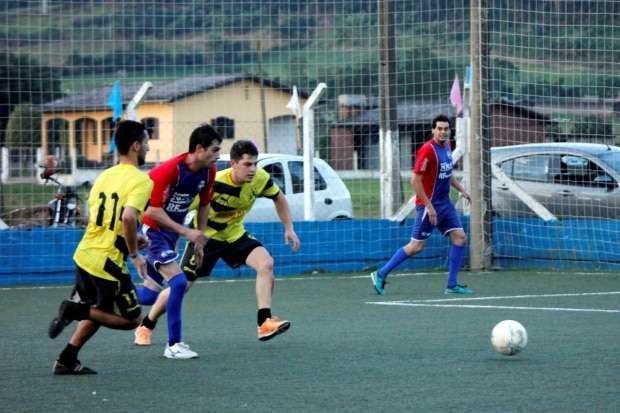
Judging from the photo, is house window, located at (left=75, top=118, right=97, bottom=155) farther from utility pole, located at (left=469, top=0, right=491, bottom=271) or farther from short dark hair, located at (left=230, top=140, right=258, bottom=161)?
short dark hair, located at (left=230, top=140, right=258, bottom=161)

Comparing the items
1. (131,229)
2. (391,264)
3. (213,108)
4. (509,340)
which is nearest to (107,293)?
(131,229)

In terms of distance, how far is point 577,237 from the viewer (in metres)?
16.8

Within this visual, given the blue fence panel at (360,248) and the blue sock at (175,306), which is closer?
the blue sock at (175,306)

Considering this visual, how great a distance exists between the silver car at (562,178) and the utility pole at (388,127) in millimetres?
1392

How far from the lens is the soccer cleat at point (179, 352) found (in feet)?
30.3

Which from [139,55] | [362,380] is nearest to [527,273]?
[362,380]

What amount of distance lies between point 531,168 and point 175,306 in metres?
9.95

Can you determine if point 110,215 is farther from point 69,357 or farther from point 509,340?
point 509,340

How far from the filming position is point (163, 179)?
956cm

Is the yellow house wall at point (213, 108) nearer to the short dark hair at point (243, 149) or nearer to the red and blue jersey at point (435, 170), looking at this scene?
the red and blue jersey at point (435, 170)

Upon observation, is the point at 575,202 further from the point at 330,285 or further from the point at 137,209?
the point at 137,209


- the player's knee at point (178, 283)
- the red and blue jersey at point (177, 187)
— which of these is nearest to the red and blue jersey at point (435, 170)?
the red and blue jersey at point (177, 187)

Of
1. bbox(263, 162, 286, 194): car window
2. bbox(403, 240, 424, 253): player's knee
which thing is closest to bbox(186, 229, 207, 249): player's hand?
bbox(403, 240, 424, 253): player's knee

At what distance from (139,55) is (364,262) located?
13.3 meters
